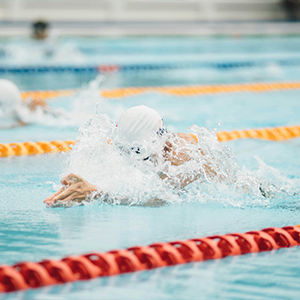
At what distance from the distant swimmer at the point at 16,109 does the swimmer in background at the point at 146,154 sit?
2.64m

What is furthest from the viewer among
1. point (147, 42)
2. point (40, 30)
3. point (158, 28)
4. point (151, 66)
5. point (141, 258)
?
point (158, 28)

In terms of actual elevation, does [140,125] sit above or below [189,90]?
above

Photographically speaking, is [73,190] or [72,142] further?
[72,142]

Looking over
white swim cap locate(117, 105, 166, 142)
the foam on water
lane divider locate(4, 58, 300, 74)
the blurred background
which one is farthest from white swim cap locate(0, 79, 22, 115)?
lane divider locate(4, 58, 300, 74)

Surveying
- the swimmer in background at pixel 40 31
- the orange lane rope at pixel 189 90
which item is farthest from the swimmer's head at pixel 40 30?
the orange lane rope at pixel 189 90

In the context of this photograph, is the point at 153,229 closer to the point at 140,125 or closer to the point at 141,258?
the point at 141,258

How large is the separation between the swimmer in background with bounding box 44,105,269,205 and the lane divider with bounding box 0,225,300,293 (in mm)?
652

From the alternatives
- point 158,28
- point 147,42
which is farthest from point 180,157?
point 158,28

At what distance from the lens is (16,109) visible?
206 inches

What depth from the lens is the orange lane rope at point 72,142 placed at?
4.20 m

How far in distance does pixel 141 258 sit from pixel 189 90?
600 centimetres

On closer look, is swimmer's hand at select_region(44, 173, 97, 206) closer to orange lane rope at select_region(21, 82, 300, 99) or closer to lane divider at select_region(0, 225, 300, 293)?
lane divider at select_region(0, 225, 300, 293)

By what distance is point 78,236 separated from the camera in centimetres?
235

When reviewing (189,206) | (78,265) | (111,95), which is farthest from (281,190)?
(111,95)
